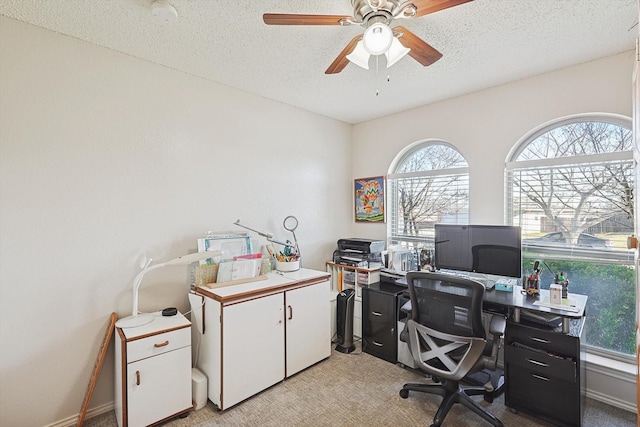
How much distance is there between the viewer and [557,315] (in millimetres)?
1919

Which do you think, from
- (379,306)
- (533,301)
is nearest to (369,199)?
(379,306)

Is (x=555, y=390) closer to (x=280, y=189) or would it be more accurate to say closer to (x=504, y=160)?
(x=504, y=160)

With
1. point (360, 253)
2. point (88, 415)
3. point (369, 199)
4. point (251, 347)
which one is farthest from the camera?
point (369, 199)

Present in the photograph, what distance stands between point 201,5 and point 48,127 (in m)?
1.26

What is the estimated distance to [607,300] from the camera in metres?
2.30

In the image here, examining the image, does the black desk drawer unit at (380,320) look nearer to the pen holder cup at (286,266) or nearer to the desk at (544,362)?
the pen holder cup at (286,266)

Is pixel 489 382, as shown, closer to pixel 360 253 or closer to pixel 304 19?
pixel 360 253

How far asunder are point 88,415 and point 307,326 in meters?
1.64

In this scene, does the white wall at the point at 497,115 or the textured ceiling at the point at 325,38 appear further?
the white wall at the point at 497,115

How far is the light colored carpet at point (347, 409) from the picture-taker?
2.00 metres

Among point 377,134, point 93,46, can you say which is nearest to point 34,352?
point 93,46

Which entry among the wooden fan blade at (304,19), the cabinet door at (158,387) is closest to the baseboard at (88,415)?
the cabinet door at (158,387)

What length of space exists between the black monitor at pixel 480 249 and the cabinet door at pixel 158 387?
7.42ft

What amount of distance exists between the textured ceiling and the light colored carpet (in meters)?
2.55
